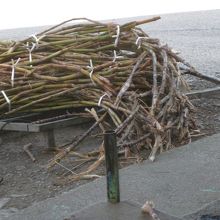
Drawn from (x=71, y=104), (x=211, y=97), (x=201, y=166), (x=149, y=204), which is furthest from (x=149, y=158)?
(x=211, y=97)

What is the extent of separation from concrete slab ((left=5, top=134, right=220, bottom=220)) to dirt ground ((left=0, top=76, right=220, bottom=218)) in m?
0.36

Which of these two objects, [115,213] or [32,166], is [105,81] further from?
[115,213]

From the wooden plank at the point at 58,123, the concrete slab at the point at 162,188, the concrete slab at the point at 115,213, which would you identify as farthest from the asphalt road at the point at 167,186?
the wooden plank at the point at 58,123

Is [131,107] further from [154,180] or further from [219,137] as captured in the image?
[154,180]

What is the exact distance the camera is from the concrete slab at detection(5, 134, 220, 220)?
3.38m

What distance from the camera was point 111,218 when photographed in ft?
9.08

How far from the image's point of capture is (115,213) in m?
2.83

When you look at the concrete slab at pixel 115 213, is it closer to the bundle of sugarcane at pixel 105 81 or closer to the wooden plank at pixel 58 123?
the bundle of sugarcane at pixel 105 81

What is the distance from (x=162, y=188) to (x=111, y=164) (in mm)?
1003

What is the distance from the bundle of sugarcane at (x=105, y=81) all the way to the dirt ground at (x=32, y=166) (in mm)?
271

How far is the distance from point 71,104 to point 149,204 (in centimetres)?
265

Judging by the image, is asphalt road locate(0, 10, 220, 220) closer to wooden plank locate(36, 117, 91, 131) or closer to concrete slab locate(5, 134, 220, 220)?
concrete slab locate(5, 134, 220, 220)

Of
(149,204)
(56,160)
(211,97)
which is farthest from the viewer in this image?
(211,97)

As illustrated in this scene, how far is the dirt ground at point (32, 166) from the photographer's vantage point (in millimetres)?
4008
